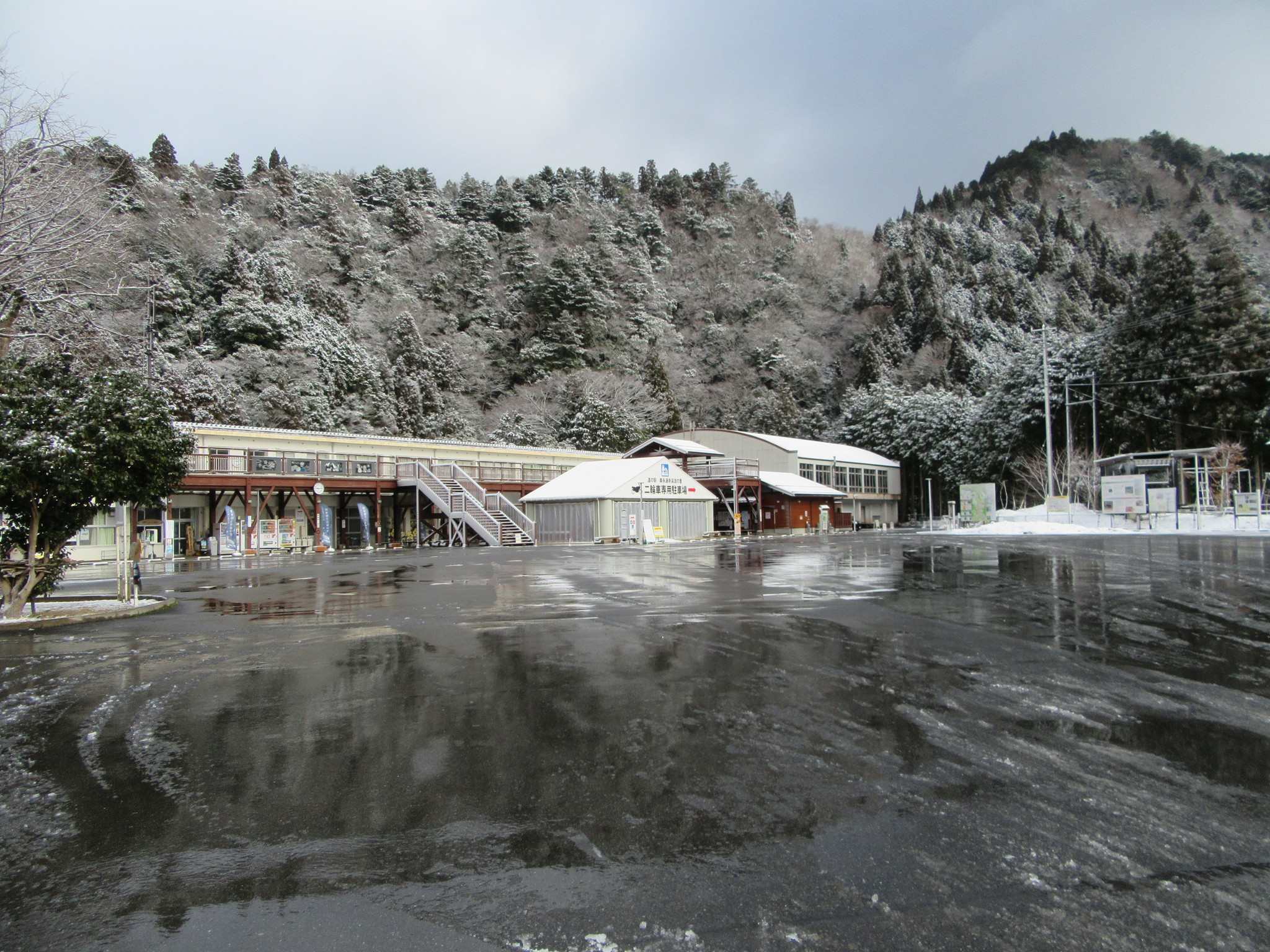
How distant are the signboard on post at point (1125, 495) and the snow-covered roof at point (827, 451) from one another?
20541 millimetres

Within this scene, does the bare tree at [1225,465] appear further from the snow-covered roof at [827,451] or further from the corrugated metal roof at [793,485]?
the snow-covered roof at [827,451]

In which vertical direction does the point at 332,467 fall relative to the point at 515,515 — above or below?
above

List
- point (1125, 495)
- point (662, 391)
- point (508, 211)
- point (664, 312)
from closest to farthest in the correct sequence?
1. point (1125, 495)
2. point (662, 391)
3. point (664, 312)
4. point (508, 211)

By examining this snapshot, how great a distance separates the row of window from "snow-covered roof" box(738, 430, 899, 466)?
1.70ft

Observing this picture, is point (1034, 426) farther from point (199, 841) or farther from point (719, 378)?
point (199, 841)

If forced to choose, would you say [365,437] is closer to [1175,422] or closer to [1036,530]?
[1036,530]

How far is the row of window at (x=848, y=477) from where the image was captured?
53938 millimetres

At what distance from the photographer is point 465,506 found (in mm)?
35688

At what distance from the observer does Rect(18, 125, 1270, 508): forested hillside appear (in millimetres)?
43906

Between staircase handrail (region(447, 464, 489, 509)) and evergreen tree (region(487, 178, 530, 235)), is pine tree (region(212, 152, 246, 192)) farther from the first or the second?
staircase handrail (region(447, 464, 489, 509))

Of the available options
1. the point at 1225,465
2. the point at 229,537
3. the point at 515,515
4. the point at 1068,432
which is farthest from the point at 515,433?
the point at 1225,465

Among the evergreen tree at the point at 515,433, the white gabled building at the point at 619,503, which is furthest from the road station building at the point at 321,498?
the evergreen tree at the point at 515,433

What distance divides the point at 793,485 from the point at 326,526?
27.4 m

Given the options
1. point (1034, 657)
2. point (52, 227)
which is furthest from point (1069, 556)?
point (52, 227)
